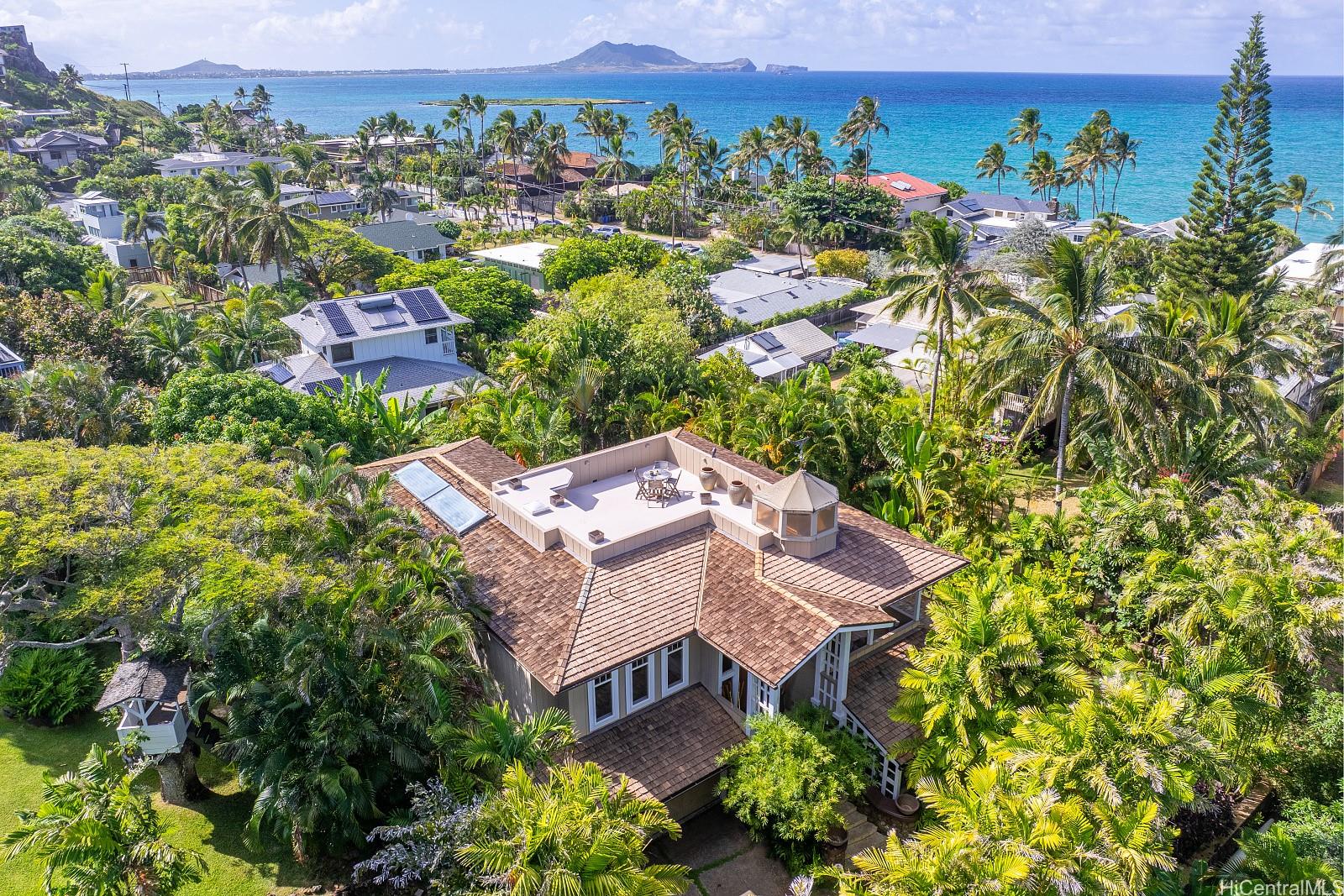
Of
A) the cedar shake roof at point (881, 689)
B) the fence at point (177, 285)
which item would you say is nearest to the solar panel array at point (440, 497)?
the cedar shake roof at point (881, 689)

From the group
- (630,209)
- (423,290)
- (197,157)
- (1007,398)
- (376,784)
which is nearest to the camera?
(376,784)

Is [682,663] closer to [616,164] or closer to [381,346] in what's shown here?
[381,346]

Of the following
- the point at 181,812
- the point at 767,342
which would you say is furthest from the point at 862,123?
the point at 181,812

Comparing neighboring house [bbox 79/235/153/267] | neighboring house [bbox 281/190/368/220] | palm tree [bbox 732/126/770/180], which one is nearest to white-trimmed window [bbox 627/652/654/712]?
neighboring house [bbox 79/235/153/267]

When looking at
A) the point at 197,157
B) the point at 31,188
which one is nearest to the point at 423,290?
the point at 31,188

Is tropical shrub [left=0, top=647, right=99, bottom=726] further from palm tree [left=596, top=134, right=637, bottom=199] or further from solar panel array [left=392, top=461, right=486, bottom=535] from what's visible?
palm tree [left=596, top=134, right=637, bottom=199]

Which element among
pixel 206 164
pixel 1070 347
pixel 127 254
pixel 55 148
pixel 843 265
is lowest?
pixel 843 265

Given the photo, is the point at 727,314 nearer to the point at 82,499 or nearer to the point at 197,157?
the point at 82,499
